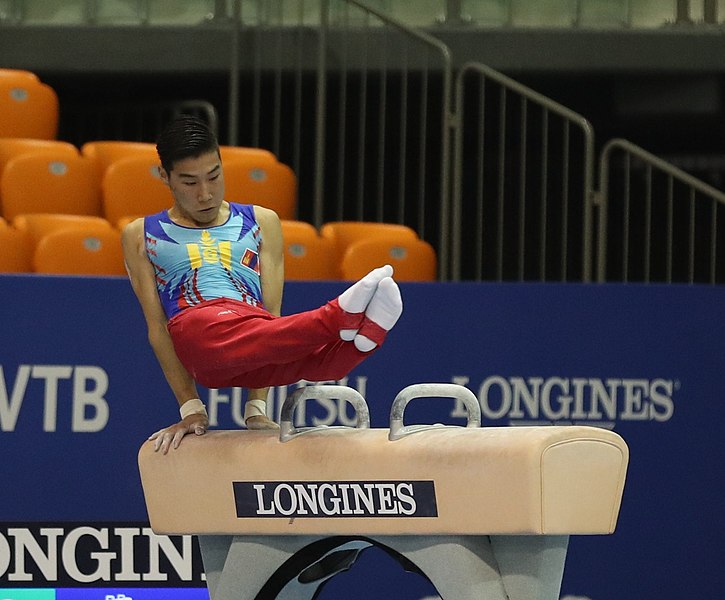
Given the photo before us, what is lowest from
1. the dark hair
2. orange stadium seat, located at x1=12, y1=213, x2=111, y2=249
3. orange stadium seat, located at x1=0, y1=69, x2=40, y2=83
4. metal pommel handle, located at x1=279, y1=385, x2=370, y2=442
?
metal pommel handle, located at x1=279, y1=385, x2=370, y2=442

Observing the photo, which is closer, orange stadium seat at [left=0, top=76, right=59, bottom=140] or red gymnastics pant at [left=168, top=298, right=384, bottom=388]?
red gymnastics pant at [left=168, top=298, right=384, bottom=388]

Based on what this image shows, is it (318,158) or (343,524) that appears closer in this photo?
(343,524)

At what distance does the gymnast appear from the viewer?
3.21m

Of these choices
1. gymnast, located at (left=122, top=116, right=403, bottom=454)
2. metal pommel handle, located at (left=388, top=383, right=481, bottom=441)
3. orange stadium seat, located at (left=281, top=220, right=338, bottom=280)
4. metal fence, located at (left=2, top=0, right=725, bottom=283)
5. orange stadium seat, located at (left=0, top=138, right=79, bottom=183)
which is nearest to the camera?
gymnast, located at (left=122, top=116, right=403, bottom=454)

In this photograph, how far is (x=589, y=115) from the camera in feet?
27.9

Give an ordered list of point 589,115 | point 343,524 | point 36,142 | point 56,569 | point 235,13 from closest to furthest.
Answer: point 343,524 < point 56,569 < point 36,142 < point 235,13 < point 589,115

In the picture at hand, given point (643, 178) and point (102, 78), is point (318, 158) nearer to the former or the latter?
point (102, 78)

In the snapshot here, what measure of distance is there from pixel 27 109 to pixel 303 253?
1.90 metres

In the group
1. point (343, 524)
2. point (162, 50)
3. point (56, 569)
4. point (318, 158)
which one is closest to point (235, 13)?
point (162, 50)

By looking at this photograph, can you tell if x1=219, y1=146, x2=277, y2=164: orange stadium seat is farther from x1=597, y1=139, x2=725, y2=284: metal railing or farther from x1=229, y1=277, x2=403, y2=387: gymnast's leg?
x1=229, y1=277, x2=403, y2=387: gymnast's leg

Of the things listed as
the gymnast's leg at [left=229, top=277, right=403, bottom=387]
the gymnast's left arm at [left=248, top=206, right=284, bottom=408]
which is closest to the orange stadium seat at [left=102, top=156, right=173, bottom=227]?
the gymnast's left arm at [left=248, top=206, right=284, bottom=408]

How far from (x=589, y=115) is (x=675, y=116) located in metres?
0.56

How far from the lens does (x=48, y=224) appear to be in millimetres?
5938

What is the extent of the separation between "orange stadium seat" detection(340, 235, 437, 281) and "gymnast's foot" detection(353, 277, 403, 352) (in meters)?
2.95
